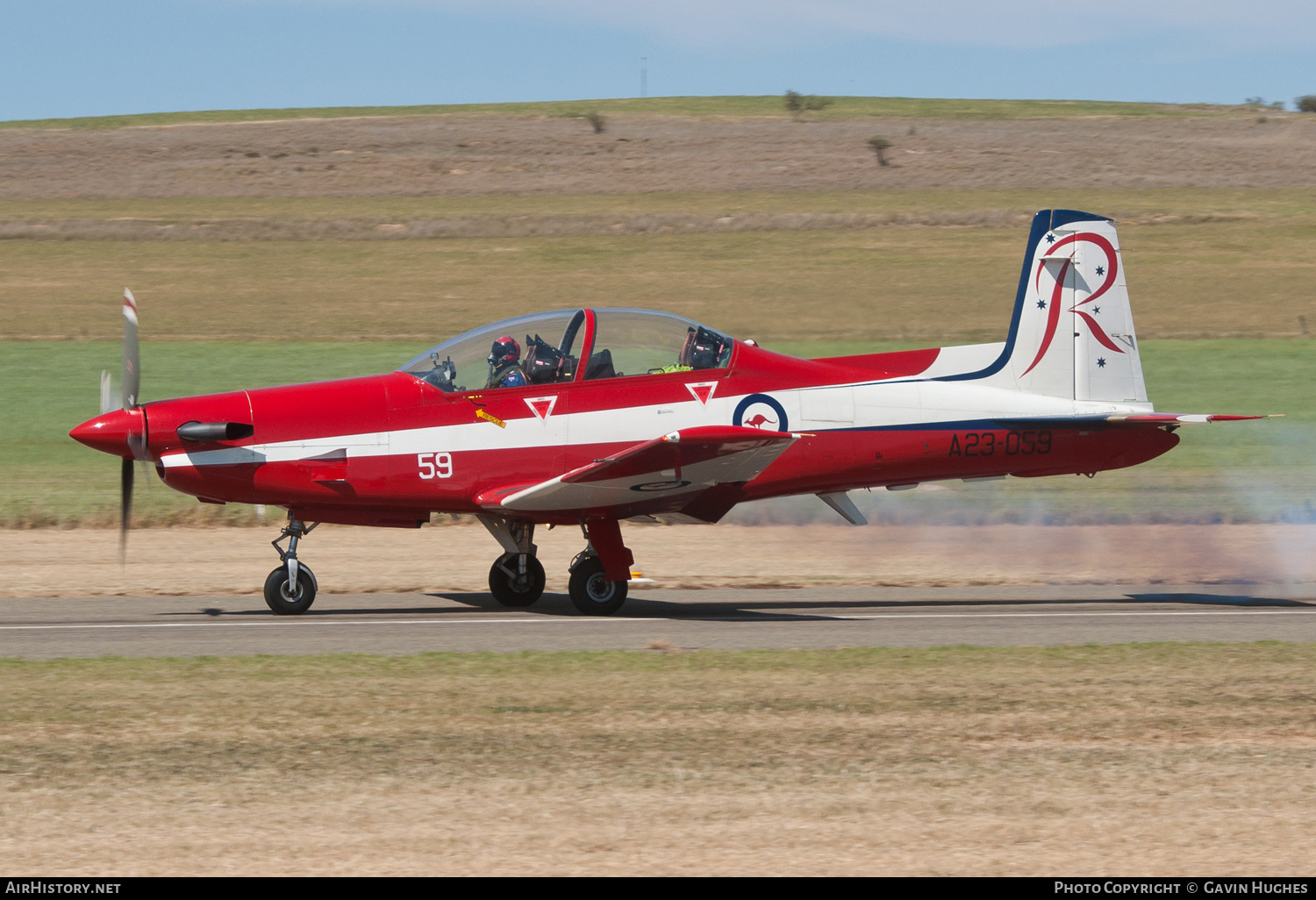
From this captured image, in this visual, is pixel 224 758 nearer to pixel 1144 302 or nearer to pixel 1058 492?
pixel 1058 492

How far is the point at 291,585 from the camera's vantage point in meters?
11.7

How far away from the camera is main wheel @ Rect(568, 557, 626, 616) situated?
11969 millimetres

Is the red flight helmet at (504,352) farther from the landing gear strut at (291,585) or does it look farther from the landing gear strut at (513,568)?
the landing gear strut at (291,585)

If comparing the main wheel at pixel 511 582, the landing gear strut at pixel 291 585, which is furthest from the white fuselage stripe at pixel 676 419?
the main wheel at pixel 511 582

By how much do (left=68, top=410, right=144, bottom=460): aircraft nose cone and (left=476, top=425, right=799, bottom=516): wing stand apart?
2.83 m

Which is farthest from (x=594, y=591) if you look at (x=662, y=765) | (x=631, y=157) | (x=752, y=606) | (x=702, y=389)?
(x=631, y=157)

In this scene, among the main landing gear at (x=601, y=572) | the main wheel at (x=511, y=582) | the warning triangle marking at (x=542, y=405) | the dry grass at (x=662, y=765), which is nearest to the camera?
the dry grass at (x=662, y=765)

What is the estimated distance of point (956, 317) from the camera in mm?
34500

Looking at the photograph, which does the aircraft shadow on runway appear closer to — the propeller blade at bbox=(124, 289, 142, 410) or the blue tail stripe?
the propeller blade at bbox=(124, 289, 142, 410)

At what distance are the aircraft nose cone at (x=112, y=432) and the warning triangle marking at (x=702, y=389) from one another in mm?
4589

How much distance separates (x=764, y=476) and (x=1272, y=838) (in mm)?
7103

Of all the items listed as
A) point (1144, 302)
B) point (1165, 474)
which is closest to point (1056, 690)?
point (1165, 474)

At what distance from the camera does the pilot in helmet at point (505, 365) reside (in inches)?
461

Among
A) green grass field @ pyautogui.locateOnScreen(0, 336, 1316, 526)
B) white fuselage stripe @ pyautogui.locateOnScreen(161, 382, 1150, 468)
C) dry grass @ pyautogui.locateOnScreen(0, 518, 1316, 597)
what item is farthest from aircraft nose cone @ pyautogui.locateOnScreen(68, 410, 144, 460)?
green grass field @ pyautogui.locateOnScreen(0, 336, 1316, 526)
